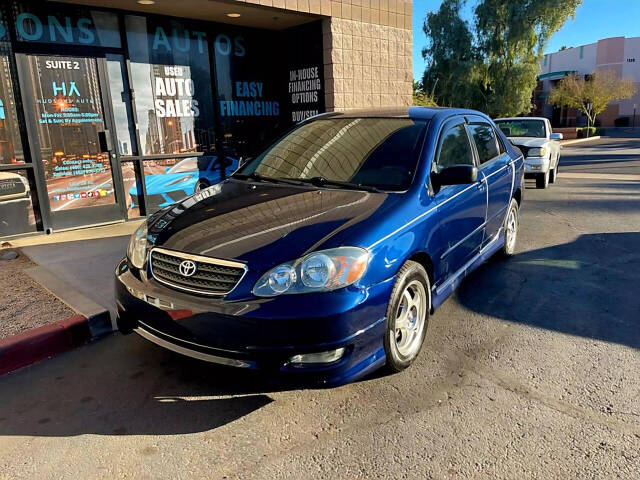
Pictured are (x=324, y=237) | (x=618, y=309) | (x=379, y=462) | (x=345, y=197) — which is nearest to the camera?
(x=379, y=462)

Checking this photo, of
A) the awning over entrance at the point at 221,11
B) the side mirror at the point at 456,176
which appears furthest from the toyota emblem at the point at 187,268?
the awning over entrance at the point at 221,11

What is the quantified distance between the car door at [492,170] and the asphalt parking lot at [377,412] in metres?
1.00

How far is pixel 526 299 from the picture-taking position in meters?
4.57

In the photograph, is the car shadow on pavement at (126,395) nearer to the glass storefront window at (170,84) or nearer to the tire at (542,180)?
the glass storefront window at (170,84)

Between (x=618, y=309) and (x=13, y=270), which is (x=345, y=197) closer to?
(x=618, y=309)

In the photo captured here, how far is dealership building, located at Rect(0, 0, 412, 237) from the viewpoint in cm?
674

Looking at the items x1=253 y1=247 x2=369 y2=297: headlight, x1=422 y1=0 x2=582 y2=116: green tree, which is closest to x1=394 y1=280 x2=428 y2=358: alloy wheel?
x1=253 y1=247 x2=369 y2=297: headlight

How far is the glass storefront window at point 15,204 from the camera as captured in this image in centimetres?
667

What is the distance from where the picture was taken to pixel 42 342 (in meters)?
3.70

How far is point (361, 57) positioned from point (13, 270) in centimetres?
643

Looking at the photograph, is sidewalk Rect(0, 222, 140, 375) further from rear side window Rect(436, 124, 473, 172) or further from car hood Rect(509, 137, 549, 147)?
car hood Rect(509, 137, 549, 147)

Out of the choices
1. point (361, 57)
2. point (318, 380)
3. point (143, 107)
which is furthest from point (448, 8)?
point (318, 380)

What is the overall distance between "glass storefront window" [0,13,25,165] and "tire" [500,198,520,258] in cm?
628

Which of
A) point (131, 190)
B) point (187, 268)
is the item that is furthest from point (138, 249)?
point (131, 190)
